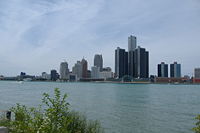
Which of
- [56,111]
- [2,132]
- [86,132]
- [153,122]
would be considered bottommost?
[153,122]

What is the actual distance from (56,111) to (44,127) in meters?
0.65

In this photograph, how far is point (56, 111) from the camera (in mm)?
6812

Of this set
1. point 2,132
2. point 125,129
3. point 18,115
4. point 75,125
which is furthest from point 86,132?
point 125,129

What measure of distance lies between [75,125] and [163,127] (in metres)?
14.0

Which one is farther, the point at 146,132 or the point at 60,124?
the point at 146,132

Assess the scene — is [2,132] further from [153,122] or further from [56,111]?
[153,122]

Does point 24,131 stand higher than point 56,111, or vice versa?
point 56,111

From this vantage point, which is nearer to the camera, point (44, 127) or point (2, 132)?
point (44, 127)

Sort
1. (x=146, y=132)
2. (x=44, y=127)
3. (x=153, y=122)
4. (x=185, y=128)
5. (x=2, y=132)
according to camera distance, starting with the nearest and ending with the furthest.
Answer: (x=44, y=127)
(x=2, y=132)
(x=146, y=132)
(x=185, y=128)
(x=153, y=122)

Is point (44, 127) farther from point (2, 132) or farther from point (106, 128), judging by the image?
point (106, 128)

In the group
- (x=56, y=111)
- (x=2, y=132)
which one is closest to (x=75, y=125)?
(x=2, y=132)

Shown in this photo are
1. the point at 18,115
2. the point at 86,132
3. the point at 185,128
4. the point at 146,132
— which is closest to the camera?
the point at 18,115

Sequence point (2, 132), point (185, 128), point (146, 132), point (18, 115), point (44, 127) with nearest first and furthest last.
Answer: point (44, 127), point (2, 132), point (18, 115), point (146, 132), point (185, 128)

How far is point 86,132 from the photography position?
14.1 meters
